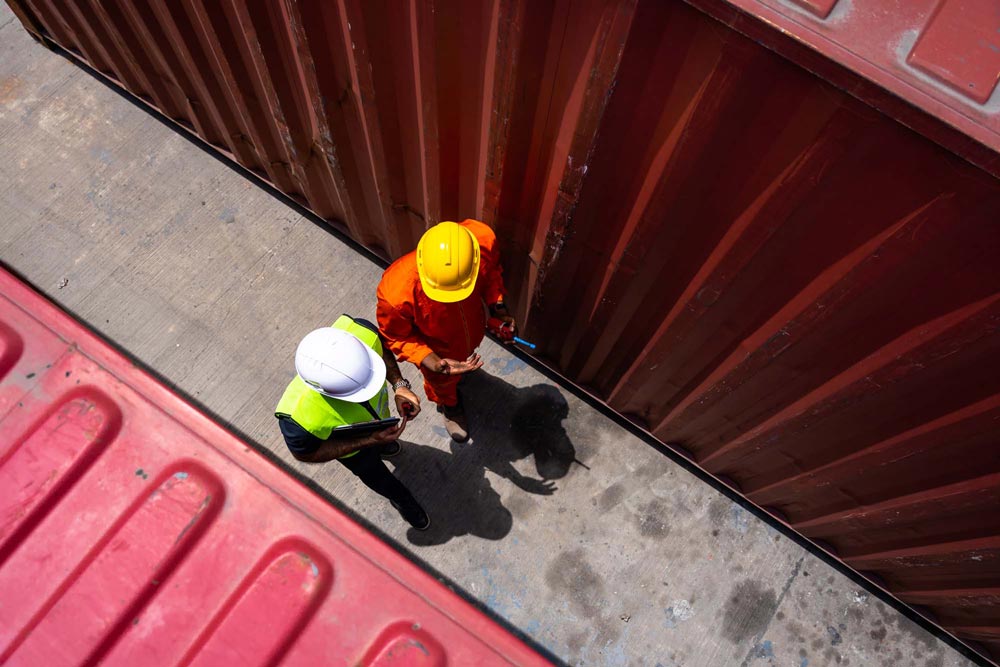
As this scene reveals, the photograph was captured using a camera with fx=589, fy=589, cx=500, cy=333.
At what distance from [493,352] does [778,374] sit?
2269 mm

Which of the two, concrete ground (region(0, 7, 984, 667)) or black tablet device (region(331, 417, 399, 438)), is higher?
black tablet device (region(331, 417, 399, 438))

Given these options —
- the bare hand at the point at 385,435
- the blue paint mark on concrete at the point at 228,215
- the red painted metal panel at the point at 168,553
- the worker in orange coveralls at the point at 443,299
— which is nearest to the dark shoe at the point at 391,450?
the worker in orange coveralls at the point at 443,299

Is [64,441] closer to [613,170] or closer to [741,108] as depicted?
[613,170]

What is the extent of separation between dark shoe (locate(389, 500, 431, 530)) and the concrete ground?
0.09 meters

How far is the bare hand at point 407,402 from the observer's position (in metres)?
3.47

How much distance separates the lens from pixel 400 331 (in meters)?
3.30

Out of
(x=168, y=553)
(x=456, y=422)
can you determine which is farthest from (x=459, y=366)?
(x=168, y=553)

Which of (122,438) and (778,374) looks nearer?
(122,438)

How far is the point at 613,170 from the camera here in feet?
8.63

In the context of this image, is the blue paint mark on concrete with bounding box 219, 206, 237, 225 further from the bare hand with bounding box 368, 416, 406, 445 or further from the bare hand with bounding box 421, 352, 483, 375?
the bare hand with bounding box 368, 416, 406, 445

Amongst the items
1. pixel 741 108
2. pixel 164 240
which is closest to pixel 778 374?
pixel 741 108

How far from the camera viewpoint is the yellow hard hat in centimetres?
300

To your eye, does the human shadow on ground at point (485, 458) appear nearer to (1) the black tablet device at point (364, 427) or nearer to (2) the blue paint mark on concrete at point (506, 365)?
(2) the blue paint mark on concrete at point (506, 365)

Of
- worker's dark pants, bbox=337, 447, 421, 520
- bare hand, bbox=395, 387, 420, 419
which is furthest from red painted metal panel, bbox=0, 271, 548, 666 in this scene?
bare hand, bbox=395, 387, 420, 419
